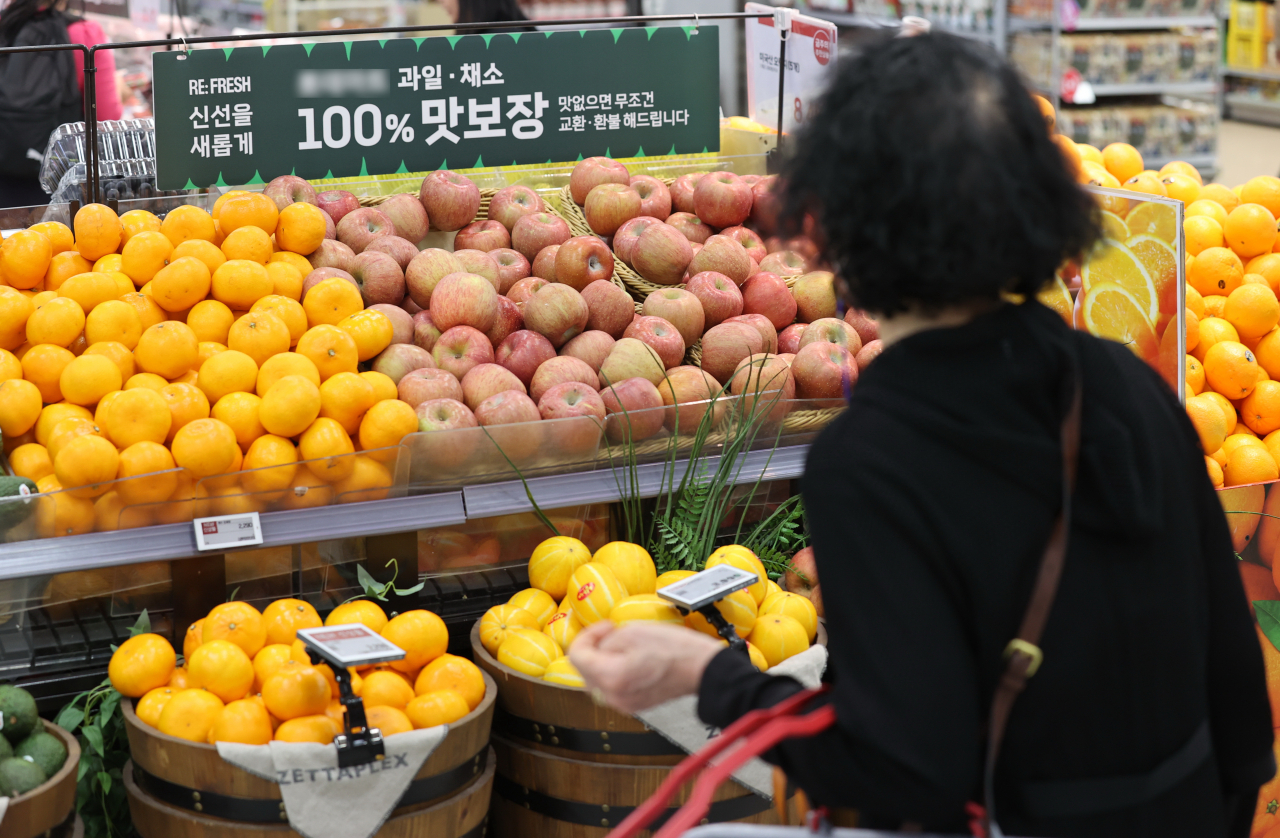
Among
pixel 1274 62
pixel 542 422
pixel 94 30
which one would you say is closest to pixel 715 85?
pixel 542 422

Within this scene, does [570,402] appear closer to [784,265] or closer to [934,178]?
[784,265]

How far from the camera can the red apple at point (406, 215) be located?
3.03m

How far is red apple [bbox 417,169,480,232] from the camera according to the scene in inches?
121

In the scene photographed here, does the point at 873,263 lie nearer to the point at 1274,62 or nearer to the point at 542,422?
the point at 542,422

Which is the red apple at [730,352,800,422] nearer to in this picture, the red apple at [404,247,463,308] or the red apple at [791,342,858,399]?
the red apple at [791,342,858,399]

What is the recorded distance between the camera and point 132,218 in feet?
8.92

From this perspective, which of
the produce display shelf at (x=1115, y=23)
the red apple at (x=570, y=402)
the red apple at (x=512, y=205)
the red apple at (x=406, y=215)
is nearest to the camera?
the red apple at (x=570, y=402)

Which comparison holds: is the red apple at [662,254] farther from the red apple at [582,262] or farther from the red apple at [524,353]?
the red apple at [524,353]

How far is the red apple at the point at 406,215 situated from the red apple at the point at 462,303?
0.37 metres

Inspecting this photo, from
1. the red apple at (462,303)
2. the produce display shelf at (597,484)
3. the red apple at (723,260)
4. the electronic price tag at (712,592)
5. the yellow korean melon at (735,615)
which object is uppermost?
the red apple at (723,260)

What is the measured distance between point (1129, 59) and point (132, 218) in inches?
287

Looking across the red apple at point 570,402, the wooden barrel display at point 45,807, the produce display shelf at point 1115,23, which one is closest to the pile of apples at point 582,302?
the red apple at point 570,402

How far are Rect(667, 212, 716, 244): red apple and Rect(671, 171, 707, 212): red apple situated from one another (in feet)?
0.20

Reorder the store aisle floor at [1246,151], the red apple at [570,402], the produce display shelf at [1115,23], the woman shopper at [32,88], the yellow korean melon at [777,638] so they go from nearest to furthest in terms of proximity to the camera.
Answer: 1. the yellow korean melon at [777,638]
2. the red apple at [570,402]
3. the woman shopper at [32,88]
4. the produce display shelf at [1115,23]
5. the store aisle floor at [1246,151]
